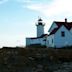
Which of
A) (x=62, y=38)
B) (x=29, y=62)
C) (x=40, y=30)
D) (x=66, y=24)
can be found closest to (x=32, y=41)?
(x=40, y=30)

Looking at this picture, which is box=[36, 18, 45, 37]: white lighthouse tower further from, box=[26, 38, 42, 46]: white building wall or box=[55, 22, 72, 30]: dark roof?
box=[55, 22, 72, 30]: dark roof

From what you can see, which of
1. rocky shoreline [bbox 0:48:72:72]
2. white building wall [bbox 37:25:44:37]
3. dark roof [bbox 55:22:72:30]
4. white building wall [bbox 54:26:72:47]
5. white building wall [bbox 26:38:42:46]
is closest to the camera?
rocky shoreline [bbox 0:48:72:72]

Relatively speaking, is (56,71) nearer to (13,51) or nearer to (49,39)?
(13,51)

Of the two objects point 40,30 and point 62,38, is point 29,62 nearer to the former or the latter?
point 62,38

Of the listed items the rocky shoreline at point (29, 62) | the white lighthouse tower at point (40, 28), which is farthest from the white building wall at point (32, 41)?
the rocky shoreline at point (29, 62)

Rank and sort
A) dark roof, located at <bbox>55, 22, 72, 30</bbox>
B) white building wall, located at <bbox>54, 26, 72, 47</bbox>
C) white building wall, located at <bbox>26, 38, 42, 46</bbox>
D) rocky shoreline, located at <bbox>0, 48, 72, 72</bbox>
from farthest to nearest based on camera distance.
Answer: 1. white building wall, located at <bbox>26, 38, 42, 46</bbox>
2. dark roof, located at <bbox>55, 22, 72, 30</bbox>
3. white building wall, located at <bbox>54, 26, 72, 47</bbox>
4. rocky shoreline, located at <bbox>0, 48, 72, 72</bbox>

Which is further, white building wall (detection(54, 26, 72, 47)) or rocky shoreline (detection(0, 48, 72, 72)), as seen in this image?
white building wall (detection(54, 26, 72, 47))

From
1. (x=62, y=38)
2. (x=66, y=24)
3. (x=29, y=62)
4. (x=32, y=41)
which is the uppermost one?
(x=66, y=24)

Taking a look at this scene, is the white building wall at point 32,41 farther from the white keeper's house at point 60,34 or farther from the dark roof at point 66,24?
the dark roof at point 66,24

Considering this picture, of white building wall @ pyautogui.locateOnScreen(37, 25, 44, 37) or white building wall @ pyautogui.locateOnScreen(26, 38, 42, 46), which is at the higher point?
white building wall @ pyautogui.locateOnScreen(37, 25, 44, 37)

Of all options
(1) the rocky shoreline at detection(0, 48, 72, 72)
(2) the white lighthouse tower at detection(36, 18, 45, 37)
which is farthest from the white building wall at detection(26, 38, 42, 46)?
(1) the rocky shoreline at detection(0, 48, 72, 72)

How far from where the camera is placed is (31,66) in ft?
73.0

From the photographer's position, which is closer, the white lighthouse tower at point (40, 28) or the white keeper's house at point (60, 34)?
the white keeper's house at point (60, 34)

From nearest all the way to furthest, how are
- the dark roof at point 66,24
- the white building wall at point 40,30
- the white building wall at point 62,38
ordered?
the white building wall at point 62,38
the dark roof at point 66,24
the white building wall at point 40,30
